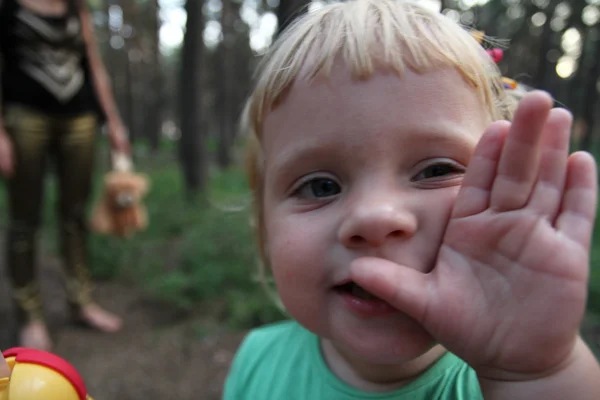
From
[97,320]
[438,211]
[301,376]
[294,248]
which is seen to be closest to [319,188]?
[294,248]

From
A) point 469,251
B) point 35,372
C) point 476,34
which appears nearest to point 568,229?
point 469,251

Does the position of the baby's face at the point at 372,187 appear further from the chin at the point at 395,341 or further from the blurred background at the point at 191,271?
the blurred background at the point at 191,271

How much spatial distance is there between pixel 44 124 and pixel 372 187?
251cm

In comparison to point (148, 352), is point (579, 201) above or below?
above

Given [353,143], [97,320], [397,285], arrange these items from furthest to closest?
[97,320] < [353,143] < [397,285]

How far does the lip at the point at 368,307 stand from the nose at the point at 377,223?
10 cm

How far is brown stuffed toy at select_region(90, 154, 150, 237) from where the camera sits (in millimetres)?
3043

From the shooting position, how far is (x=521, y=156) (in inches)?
25.4

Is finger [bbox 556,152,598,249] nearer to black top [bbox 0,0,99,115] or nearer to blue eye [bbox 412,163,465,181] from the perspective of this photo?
blue eye [bbox 412,163,465,181]

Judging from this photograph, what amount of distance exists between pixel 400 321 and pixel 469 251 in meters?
0.16

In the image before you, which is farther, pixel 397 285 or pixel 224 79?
pixel 224 79

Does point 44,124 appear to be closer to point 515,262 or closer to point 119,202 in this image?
→ point 119,202

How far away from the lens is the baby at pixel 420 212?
629 mm

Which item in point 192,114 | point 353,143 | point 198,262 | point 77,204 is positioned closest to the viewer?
point 353,143
